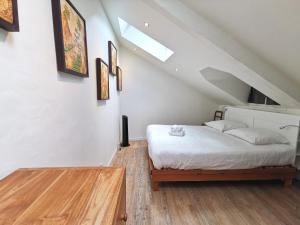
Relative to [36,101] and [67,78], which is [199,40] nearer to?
[67,78]

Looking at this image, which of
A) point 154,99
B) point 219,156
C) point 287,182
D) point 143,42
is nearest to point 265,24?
point 219,156

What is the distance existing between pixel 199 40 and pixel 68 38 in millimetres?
1693

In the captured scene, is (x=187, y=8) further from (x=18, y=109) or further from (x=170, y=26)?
(x=18, y=109)

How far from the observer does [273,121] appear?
2.91 m

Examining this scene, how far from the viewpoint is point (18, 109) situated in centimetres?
83

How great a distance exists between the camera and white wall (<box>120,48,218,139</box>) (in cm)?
465

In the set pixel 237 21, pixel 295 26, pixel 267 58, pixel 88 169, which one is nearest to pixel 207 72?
pixel 267 58

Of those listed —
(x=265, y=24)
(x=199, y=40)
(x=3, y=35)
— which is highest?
(x=199, y=40)

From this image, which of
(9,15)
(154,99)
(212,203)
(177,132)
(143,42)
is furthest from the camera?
(154,99)

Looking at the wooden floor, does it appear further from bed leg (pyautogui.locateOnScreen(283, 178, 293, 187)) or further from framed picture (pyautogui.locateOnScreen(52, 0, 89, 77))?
framed picture (pyautogui.locateOnScreen(52, 0, 89, 77))

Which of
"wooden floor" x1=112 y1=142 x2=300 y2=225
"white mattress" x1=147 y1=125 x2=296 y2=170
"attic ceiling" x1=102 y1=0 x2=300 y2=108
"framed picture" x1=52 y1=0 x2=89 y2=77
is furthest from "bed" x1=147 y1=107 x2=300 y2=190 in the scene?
"framed picture" x1=52 y1=0 x2=89 y2=77

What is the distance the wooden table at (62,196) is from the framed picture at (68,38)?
0.79 meters

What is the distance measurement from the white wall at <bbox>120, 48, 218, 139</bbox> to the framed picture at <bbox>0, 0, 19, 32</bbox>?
3926mm

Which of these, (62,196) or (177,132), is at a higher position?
(62,196)
